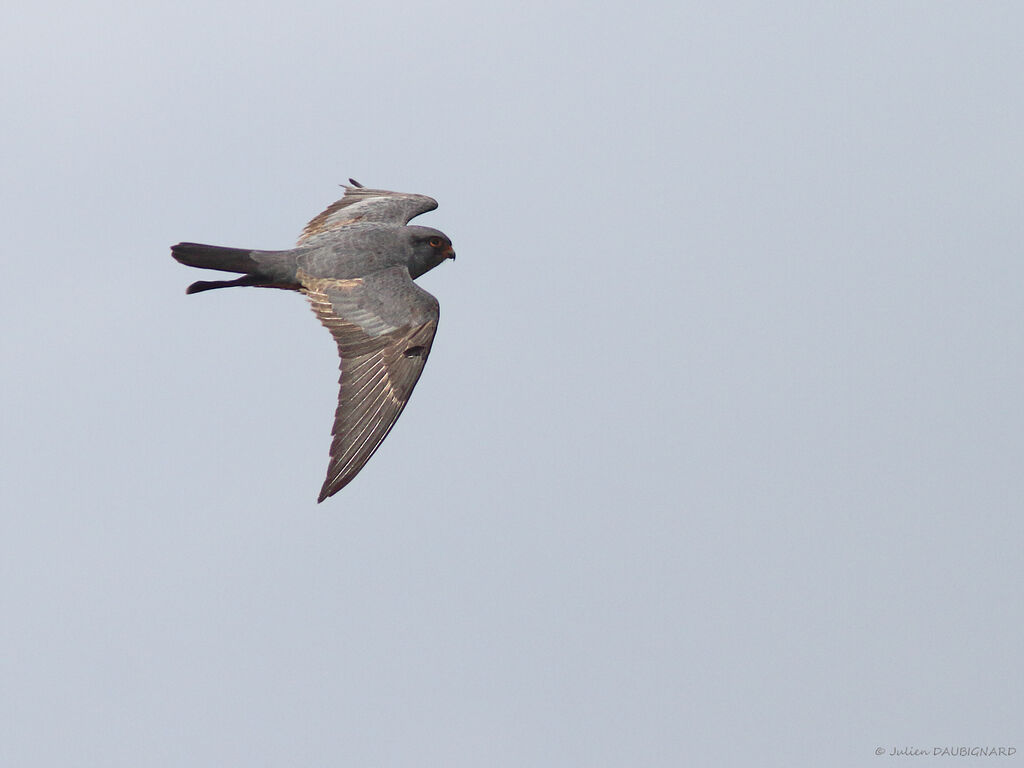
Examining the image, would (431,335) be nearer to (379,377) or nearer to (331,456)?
(379,377)

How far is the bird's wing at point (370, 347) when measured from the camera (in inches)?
654

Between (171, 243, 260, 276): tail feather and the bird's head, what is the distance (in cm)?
211

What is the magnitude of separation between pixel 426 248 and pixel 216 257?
2827mm

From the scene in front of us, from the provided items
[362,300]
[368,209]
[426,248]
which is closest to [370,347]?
[362,300]

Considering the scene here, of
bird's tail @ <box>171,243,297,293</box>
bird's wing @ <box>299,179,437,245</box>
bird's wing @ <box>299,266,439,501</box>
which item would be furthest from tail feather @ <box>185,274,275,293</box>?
bird's wing @ <box>299,179,437,245</box>

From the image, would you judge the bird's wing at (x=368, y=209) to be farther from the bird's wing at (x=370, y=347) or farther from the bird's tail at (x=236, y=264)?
the bird's wing at (x=370, y=347)

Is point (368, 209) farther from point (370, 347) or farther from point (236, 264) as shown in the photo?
point (370, 347)

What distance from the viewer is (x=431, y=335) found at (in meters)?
17.5

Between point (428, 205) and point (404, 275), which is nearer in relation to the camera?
point (404, 275)

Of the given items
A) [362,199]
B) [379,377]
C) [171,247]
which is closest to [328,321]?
[379,377]

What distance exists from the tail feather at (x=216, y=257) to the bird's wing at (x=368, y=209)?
165 cm

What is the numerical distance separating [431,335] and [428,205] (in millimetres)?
4267

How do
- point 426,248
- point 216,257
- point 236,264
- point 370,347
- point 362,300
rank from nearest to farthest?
point 370,347, point 362,300, point 216,257, point 236,264, point 426,248

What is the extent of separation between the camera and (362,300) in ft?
58.0
